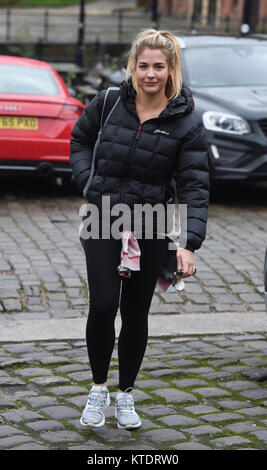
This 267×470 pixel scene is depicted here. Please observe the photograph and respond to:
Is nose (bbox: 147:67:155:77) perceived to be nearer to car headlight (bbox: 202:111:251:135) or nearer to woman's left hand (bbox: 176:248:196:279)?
woman's left hand (bbox: 176:248:196:279)

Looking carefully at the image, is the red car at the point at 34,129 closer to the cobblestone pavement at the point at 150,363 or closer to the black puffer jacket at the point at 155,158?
the cobblestone pavement at the point at 150,363

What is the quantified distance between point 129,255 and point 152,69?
82 cm

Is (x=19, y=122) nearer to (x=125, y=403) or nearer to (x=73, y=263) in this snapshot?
(x=73, y=263)

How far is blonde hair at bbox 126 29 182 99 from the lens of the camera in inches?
162

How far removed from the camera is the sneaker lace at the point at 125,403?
173 inches

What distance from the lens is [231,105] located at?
399 inches

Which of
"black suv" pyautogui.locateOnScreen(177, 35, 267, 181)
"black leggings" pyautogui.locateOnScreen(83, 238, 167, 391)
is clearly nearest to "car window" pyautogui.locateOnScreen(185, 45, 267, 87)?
"black suv" pyautogui.locateOnScreen(177, 35, 267, 181)

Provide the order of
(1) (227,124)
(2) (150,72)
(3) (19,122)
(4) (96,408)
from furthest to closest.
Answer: (1) (227,124) → (3) (19,122) → (4) (96,408) → (2) (150,72)

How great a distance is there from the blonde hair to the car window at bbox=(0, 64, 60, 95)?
612 cm

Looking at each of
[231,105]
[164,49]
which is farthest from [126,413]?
[231,105]

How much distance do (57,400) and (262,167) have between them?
5685mm

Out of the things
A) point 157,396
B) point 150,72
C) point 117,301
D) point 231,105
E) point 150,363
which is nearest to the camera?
point 150,72

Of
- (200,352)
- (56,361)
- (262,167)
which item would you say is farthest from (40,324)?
(262,167)

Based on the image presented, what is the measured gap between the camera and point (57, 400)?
15.6 ft
